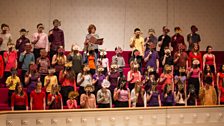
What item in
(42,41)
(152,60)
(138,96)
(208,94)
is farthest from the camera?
(208,94)

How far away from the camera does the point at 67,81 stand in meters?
7.37

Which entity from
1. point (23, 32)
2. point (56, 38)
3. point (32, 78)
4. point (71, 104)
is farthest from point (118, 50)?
point (23, 32)

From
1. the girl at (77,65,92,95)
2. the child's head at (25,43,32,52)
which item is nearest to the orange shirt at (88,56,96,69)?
the girl at (77,65,92,95)

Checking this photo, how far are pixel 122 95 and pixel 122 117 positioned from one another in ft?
1.67

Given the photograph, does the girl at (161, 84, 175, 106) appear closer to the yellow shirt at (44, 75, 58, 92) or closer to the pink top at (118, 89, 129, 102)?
the pink top at (118, 89, 129, 102)

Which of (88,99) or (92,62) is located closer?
(88,99)

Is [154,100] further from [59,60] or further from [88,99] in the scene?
[59,60]

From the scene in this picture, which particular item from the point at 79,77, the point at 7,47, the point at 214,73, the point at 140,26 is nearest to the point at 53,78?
A: the point at 79,77

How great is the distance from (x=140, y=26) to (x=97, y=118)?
2478mm

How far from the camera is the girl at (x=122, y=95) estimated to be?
24.7 ft

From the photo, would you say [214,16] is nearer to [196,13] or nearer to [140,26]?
[196,13]

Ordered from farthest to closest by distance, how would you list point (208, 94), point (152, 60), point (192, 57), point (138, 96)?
point (192, 57) → point (208, 94) → point (152, 60) → point (138, 96)

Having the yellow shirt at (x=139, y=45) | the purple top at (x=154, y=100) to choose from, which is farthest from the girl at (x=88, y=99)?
the yellow shirt at (x=139, y=45)

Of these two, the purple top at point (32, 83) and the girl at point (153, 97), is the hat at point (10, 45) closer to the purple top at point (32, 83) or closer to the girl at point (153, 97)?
the purple top at point (32, 83)
